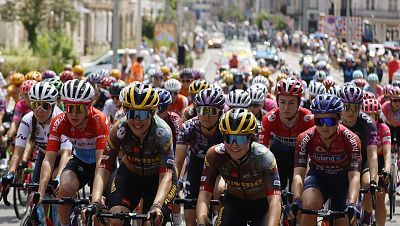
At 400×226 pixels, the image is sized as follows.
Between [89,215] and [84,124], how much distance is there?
2.09 m

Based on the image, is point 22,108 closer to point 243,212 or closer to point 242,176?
point 243,212

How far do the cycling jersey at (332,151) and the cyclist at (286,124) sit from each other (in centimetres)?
144

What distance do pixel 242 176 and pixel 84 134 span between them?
2375mm

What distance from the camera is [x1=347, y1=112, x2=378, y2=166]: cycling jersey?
37.5 feet

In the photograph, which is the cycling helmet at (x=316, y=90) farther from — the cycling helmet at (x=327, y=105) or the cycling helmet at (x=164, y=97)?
the cycling helmet at (x=327, y=105)

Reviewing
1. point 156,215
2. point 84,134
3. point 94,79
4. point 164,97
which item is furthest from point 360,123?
point 94,79

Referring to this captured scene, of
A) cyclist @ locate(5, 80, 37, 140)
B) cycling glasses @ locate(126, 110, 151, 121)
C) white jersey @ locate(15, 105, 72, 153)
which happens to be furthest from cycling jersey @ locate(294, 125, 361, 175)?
cyclist @ locate(5, 80, 37, 140)

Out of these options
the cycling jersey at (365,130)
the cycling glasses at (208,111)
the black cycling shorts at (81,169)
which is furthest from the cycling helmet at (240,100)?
the black cycling shorts at (81,169)

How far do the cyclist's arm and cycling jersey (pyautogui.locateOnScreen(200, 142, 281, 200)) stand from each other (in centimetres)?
5

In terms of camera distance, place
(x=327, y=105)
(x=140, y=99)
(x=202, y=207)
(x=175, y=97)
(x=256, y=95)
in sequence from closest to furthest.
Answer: (x=202, y=207), (x=140, y=99), (x=327, y=105), (x=256, y=95), (x=175, y=97)

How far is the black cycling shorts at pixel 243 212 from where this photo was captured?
8828mm

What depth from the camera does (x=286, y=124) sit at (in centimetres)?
1187

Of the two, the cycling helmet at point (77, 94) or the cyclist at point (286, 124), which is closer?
the cycling helmet at point (77, 94)

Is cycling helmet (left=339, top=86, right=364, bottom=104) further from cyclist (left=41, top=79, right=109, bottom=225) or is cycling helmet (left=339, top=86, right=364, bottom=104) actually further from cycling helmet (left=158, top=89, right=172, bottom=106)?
cyclist (left=41, top=79, right=109, bottom=225)
